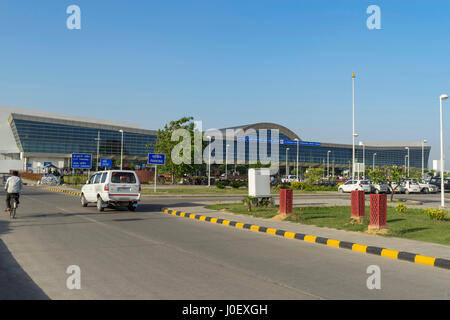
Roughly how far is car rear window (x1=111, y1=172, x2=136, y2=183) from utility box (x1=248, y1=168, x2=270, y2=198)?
5.48 meters

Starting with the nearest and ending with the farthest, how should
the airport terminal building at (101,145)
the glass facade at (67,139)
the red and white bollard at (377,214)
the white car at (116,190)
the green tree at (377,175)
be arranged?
the red and white bollard at (377,214) → the white car at (116,190) → the green tree at (377,175) → the glass facade at (67,139) → the airport terminal building at (101,145)

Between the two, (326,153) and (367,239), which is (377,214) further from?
(326,153)

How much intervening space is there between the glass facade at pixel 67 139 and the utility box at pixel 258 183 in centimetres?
8585

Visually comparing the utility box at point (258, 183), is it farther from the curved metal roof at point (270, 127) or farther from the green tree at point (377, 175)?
the curved metal roof at point (270, 127)

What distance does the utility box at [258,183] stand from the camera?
61.6ft

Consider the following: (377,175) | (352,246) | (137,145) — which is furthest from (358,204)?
(137,145)

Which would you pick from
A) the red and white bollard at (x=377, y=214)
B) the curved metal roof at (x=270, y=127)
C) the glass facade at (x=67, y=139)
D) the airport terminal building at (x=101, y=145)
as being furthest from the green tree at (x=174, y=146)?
the curved metal roof at (x=270, y=127)

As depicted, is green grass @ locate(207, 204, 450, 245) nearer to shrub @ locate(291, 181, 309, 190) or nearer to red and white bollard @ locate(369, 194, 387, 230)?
red and white bollard @ locate(369, 194, 387, 230)

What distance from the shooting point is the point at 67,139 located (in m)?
99.4

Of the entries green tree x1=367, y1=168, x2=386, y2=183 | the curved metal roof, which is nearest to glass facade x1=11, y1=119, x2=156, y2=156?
the curved metal roof

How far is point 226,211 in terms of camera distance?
1928cm

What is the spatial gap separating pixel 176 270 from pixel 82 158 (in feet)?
136

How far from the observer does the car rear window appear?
19.2 m

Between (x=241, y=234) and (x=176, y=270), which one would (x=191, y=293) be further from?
(x=241, y=234)
